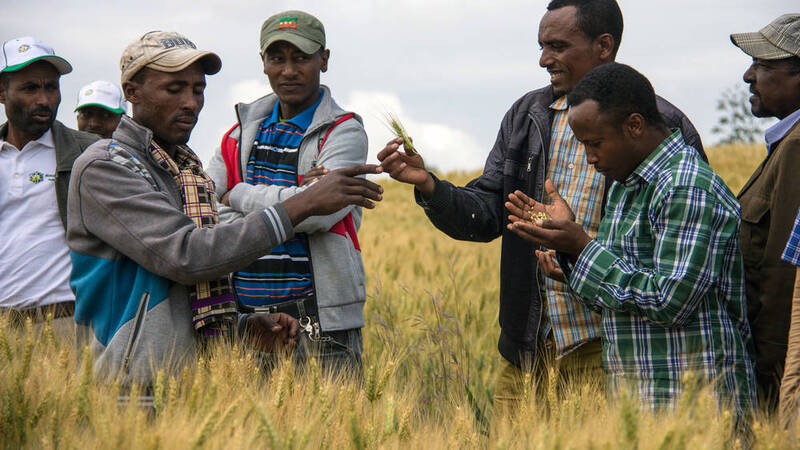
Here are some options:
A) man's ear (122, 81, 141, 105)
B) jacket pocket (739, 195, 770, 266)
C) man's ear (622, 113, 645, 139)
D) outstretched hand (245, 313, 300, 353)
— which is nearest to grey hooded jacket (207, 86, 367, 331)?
outstretched hand (245, 313, 300, 353)

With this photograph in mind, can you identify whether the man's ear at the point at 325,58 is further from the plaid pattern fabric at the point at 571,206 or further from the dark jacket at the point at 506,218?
the plaid pattern fabric at the point at 571,206

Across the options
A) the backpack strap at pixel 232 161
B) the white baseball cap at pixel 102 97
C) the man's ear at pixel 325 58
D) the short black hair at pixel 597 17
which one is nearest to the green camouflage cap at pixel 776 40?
the short black hair at pixel 597 17

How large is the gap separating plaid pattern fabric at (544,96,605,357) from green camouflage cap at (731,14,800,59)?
2.60 ft

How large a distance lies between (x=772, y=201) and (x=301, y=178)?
1.94 m

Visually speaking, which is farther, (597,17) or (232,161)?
(232,161)

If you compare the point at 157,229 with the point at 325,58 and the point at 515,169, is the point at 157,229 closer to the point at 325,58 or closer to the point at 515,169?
the point at 325,58

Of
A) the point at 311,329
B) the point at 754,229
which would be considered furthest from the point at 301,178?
the point at 754,229

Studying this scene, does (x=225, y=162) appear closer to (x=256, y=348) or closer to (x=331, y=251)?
(x=331, y=251)

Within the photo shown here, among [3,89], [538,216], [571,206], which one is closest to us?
[538,216]

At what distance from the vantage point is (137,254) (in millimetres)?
2924

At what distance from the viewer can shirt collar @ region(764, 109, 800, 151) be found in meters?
3.29

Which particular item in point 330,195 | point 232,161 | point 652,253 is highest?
point 232,161

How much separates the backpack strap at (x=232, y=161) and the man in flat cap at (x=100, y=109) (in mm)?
1793

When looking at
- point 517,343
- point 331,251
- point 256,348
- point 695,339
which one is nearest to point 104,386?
point 256,348
